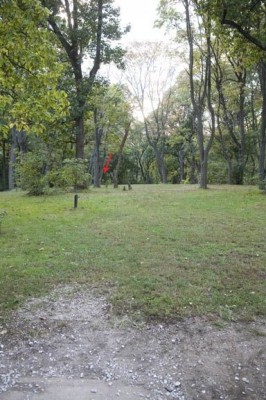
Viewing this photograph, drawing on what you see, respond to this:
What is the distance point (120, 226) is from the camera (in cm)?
838

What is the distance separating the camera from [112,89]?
2677 centimetres

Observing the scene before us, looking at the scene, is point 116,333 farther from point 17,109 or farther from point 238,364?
point 17,109

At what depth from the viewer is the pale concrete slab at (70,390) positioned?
2.73 metres

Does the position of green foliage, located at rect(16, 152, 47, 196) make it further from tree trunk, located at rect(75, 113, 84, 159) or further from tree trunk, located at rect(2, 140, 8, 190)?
tree trunk, located at rect(2, 140, 8, 190)

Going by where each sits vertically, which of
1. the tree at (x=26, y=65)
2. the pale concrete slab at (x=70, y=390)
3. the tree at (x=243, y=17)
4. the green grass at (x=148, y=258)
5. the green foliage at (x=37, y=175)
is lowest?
the pale concrete slab at (x=70, y=390)

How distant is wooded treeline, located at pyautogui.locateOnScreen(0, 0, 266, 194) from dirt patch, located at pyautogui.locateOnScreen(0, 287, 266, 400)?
291 centimetres

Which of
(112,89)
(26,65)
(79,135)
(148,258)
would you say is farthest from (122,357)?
(112,89)

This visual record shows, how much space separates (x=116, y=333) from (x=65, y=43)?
1648cm

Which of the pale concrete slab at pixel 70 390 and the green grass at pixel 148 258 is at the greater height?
the green grass at pixel 148 258

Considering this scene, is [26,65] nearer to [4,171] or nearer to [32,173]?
[32,173]

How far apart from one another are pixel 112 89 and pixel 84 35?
10.7 meters

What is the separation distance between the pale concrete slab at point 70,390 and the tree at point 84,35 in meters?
14.7

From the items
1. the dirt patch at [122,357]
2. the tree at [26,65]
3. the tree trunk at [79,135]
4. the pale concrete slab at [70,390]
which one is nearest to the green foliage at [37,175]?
the tree trunk at [79,135]

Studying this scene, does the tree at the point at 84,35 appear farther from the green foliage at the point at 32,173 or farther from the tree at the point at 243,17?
the tree at the point at 243,17
